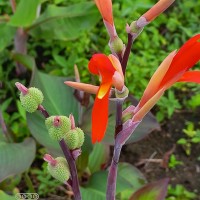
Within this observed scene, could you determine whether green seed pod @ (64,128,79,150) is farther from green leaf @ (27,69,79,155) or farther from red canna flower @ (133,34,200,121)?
green leaf @ (27,69,79,155)

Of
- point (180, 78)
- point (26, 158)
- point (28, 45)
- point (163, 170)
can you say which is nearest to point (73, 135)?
point (180, 78)

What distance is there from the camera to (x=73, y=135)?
916 mm

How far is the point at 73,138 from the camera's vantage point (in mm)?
920

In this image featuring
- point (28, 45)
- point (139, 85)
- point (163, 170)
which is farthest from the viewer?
point (28, 45)

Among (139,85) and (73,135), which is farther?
(139,85)

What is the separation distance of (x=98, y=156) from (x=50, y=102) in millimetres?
293

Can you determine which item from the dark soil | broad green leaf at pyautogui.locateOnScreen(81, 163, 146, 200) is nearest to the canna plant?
broad green leaf at pyautogui.locateOnScreen(81, 163, 146, 200)

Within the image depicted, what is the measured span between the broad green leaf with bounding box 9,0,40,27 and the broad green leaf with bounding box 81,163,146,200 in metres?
0.64

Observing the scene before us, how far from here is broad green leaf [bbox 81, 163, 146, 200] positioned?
60.5 inches

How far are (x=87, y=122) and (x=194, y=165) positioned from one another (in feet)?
1.84

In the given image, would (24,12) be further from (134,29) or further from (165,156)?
(134,29)

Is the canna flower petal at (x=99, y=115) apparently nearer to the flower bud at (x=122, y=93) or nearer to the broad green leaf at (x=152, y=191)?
the flower bud at (x=122, y=93)

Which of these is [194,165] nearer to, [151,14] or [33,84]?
[33,84]

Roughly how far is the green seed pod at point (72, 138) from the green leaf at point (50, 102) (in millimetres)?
642
